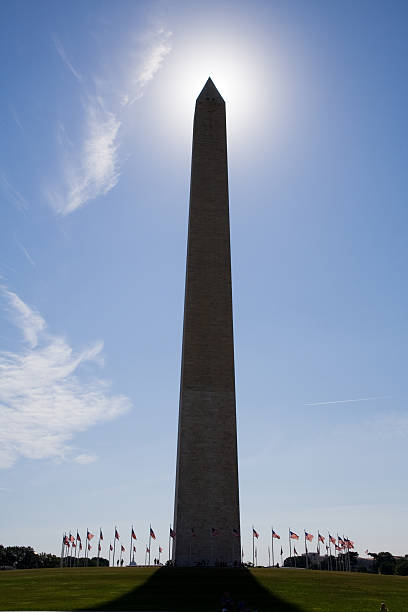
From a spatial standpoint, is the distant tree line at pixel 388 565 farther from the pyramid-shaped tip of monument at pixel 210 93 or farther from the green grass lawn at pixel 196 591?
the pyramid-shaped tip of monument at pixel 210 93

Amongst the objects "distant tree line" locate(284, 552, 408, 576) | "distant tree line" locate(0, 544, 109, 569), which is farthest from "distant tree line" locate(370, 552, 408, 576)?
"distant tree line" locate(0, 544, 109, 569)

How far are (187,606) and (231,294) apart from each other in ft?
87.1

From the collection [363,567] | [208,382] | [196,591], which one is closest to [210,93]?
[208,382]

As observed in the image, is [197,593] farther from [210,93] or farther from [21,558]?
[21,558]


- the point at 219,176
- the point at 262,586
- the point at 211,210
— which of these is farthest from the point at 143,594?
the point at 219,176

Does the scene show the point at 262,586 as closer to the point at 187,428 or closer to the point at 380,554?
the point at 187,428

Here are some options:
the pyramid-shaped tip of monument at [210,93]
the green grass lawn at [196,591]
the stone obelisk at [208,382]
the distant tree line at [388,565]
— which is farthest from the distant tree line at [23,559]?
the pyramid-shaped tip of monument at [210,93]

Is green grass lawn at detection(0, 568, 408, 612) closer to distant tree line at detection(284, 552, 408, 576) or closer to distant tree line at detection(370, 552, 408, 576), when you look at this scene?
distant tree line at detection(370, 552, 408, 576)

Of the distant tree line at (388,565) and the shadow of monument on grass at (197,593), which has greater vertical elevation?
the distant tree line at (388,565)

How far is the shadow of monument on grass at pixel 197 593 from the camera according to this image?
65.1 feet

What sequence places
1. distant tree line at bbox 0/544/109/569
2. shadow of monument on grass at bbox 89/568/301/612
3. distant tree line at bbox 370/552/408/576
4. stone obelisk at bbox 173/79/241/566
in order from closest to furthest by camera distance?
1. shadow of monument on grass at bbox 89/568/301/612
2. stone obelisk at bbox 173/79/241/566
3. distant tree line at bbox 370/552/408/576
4. distant tree line at bbox 0/544/109/569

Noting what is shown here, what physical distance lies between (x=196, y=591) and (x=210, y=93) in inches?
1613

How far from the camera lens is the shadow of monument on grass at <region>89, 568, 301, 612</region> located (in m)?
19.8

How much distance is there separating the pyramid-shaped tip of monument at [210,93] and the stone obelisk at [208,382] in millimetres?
2290
